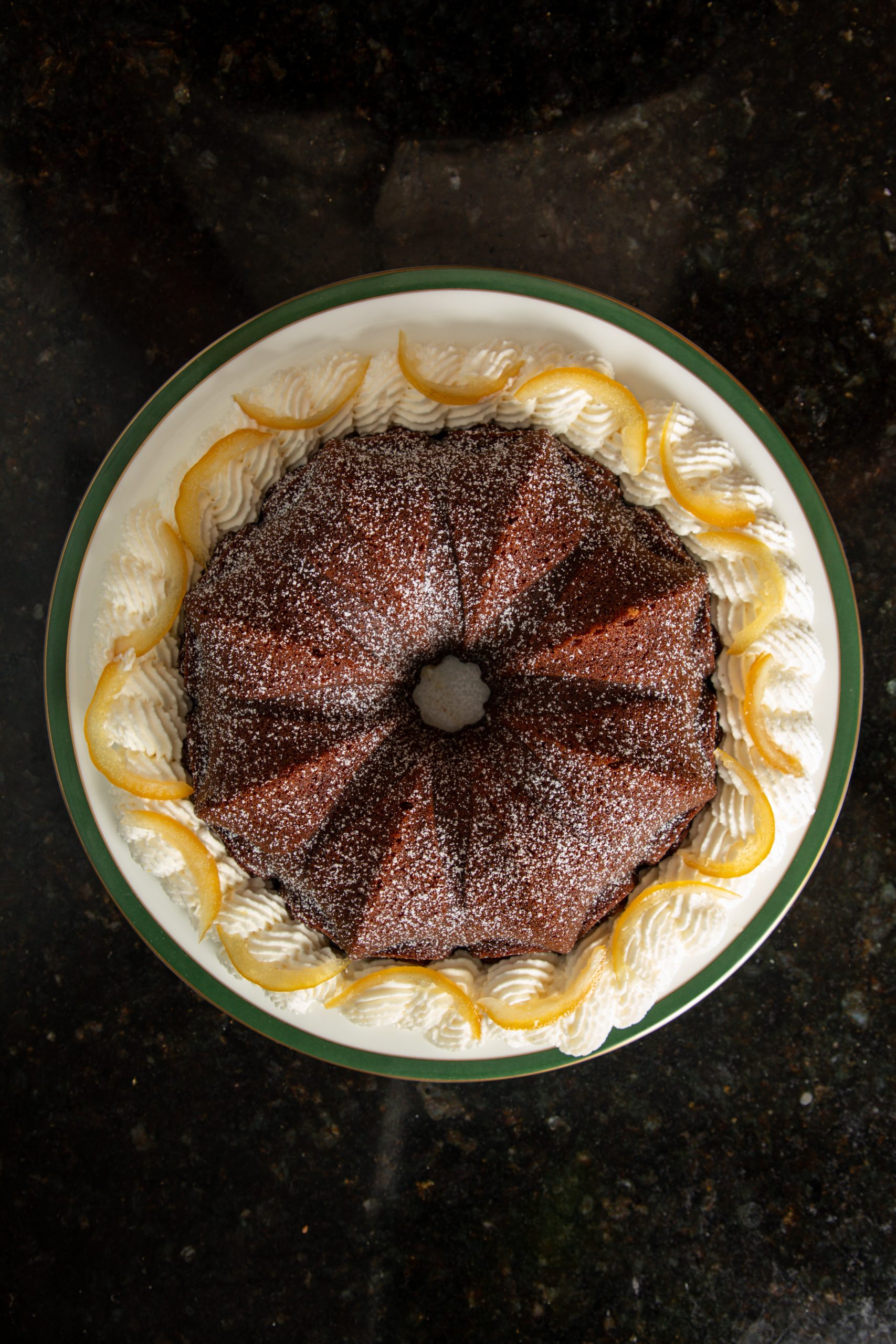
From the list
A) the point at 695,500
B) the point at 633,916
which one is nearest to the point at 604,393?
the point at 695,500

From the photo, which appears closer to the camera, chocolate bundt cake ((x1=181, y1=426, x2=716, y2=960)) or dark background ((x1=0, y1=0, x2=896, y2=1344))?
chocolate bundt cake ((x1=181, y1=426, x2=716, y2=960))

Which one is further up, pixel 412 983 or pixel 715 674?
pixel 715 674

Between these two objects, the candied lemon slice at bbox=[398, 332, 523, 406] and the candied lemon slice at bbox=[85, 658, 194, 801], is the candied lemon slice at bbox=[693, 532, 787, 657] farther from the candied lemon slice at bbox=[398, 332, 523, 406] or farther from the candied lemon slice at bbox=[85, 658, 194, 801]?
the candied lemon slice at bbox=[85, 658, 194, 801]

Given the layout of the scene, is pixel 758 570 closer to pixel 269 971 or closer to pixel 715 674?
pixel 715 674

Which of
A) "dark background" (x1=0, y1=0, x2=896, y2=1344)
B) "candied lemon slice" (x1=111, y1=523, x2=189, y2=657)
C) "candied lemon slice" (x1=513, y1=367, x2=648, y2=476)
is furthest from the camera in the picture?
"dark background" (x1=0, y1=0, x2=896, y2=1344)

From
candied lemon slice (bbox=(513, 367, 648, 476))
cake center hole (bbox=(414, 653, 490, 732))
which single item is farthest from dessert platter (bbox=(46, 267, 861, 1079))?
cake center hole (bbox=(414, 653, 490, 732))

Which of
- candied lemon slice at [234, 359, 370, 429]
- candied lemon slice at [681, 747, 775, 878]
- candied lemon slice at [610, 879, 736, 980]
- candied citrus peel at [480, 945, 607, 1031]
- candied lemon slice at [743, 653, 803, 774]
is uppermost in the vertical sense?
candied lemon slice at [234, 359, 370, 429]

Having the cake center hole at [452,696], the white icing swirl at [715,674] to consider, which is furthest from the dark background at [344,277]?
the cake center hole at [452,696]
